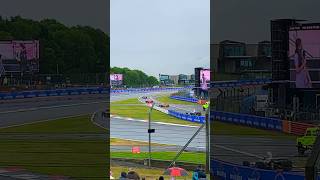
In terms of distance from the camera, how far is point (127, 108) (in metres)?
A: 11.1

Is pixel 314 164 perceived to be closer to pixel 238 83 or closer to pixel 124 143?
pixel 238 83

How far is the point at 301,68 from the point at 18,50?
4.87 meters

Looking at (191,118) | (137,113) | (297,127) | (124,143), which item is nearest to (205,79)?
(191,118)

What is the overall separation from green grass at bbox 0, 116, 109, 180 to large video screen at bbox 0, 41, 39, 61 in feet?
5.45

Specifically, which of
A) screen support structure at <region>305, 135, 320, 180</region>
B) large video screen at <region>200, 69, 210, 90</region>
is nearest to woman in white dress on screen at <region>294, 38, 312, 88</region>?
large video screen at <region>200, 69, 210, 90</region>

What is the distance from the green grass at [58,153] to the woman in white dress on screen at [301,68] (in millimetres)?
3346

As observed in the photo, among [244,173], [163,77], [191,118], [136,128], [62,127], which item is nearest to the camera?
[244,173]

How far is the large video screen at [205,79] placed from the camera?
8.17 m

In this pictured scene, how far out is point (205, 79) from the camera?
330 inches

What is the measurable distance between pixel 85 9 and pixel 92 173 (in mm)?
2818

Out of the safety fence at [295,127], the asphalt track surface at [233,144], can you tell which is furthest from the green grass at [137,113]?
the safety fence at [295,127]

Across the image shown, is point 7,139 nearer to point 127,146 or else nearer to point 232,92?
point 127,146

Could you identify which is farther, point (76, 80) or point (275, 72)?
point (76, 80)

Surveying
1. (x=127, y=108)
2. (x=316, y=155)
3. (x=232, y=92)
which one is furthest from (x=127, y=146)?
(x=316, y=155)
